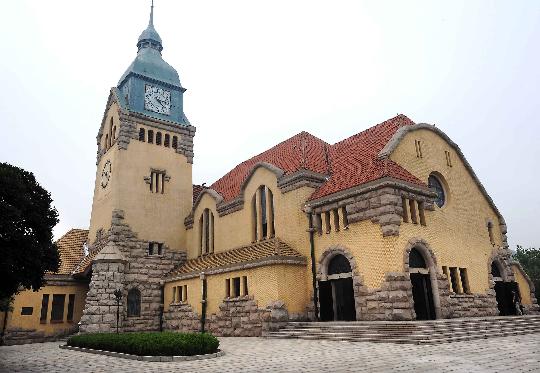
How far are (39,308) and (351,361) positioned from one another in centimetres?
2370

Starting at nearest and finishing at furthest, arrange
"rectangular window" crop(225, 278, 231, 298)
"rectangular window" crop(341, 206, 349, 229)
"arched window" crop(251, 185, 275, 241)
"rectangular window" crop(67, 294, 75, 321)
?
"rectangular window" crop(341, 206, 349, 229), "rectangular window" crop(225, 278, 231, 298), "arched window" crop(251, 185, 275, 241), "rectangular window" crop(67, 294, 75, 321)

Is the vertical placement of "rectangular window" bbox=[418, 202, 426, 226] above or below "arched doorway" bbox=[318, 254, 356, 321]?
above

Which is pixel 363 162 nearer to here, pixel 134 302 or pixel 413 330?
pixel 413 330

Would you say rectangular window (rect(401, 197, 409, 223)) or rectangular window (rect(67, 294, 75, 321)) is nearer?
rectangular window (rect(401, 197, 409, 223))

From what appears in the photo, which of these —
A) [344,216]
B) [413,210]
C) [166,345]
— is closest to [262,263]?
[344,216]

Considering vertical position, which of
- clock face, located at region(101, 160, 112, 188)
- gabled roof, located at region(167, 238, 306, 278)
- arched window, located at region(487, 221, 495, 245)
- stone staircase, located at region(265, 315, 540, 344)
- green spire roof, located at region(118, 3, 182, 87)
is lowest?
stone staircase, located at region(265, 315, 540, 344)

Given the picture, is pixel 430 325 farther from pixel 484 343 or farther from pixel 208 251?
pixel 208 251

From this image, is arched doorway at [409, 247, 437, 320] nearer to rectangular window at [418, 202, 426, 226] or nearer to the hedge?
rectangular window at [418, 202, 426, 226]

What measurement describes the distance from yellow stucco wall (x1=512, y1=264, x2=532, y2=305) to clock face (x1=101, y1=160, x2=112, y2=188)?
2954 cm

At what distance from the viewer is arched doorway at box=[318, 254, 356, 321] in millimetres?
21297

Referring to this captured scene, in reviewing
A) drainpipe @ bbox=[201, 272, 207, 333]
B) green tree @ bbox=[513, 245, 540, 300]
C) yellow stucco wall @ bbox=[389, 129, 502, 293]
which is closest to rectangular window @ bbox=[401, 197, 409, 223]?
yellow stucco wall @ bbox=[389, 129, 502, 293]

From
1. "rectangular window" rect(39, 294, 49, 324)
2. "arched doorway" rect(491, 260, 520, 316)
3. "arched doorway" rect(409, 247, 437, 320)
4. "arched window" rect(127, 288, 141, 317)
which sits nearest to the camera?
"arched doorway" rect(409, 247, 437, 320)

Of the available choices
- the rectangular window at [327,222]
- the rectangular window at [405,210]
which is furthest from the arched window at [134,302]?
the rectangular window at [405,210]

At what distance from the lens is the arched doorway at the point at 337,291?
838 inches
